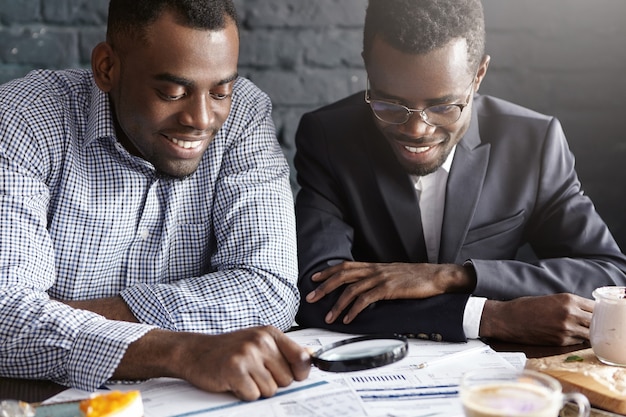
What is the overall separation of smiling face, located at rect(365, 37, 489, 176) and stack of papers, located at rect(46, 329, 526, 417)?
2.03 ft

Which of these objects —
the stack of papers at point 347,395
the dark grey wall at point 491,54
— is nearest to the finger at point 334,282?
the stack of papers at point 347,395

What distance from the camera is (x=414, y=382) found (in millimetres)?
1333

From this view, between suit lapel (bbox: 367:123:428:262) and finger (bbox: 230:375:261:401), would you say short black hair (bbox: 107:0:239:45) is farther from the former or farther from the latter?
finger (bbox: 230:375:261:401)

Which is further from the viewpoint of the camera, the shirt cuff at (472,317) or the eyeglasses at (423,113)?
the eyeglasses at (423,113)

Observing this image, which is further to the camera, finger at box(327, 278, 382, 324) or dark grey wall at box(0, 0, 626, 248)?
dark grey wall at box(0, 0, 626, 248)

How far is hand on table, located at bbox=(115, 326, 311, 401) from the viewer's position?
50.4 inches

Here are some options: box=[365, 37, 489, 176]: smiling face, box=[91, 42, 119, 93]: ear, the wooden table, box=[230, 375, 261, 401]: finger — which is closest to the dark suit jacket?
box=[365, 37, 489, 176]: smiling face

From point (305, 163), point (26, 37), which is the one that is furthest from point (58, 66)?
point (305, 163)

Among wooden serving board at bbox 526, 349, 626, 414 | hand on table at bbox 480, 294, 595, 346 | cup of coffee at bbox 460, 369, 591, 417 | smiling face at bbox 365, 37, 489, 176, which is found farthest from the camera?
smiling face at bbox 365, 37, 489, 176

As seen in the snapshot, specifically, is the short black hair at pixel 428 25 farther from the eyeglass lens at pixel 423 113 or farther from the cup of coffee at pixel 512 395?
the cup of coffee at pixel 512 395

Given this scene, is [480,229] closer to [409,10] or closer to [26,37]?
[409,10]

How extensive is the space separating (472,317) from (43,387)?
0.80 m

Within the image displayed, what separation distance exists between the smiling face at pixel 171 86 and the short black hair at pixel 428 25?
363 millimetres

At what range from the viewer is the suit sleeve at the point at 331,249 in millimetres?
1650
